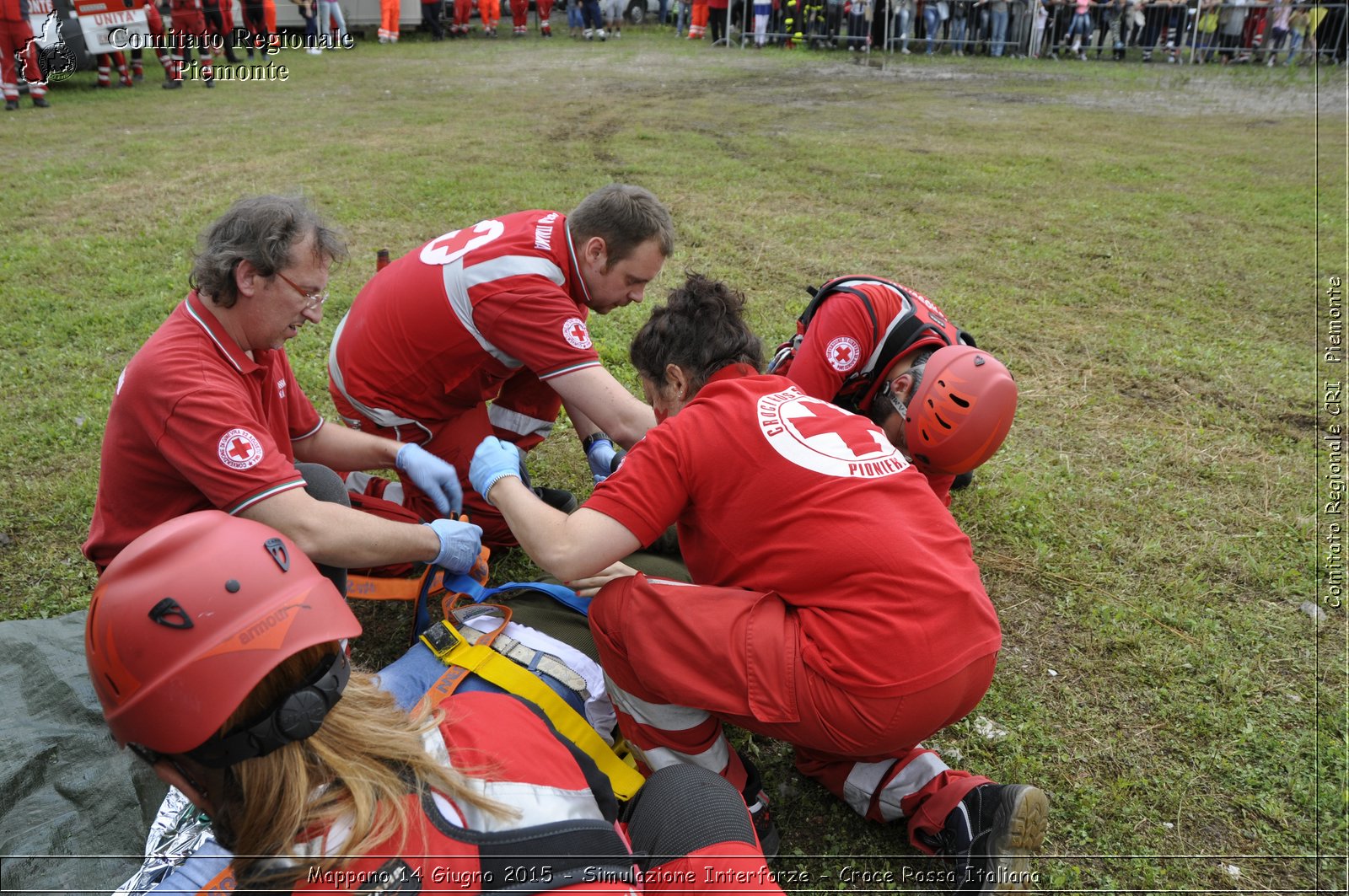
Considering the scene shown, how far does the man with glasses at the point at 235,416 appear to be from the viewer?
2.62 m

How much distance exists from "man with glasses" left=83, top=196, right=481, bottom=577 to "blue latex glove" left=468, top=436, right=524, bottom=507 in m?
0.31

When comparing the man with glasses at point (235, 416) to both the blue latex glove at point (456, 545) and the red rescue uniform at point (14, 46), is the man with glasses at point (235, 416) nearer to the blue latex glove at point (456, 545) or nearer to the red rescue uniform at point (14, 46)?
the blue latex glove at point (456, 545)

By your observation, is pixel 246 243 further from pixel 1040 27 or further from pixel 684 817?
pixel 1040 27

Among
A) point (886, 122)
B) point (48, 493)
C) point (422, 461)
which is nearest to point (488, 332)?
point (422, 461)

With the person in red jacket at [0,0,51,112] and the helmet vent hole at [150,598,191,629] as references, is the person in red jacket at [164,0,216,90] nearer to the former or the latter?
the person in red jacket at [0,0,51,112]

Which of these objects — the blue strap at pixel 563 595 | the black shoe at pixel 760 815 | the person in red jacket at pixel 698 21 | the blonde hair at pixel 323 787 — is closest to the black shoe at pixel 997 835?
the black shoe at pixel 760 815

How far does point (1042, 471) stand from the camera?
4.93 meters

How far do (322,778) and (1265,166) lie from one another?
45.3 ft

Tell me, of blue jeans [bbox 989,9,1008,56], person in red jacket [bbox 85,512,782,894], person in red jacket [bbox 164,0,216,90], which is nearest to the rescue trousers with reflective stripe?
person in red jacket [bbox 85,512,782,894]

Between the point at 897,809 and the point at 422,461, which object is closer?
the point at 897,809

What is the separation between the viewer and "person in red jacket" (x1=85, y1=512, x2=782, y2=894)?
1.46 m

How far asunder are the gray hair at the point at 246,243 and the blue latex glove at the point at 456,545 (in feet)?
3.23

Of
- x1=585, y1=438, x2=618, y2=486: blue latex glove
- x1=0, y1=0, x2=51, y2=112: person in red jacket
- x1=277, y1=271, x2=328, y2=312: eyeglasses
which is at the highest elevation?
x1=0, y1=0, x2=51, y2=112: person in red jacket

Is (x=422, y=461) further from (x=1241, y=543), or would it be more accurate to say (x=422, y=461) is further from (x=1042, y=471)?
(x=1241, y=543)
